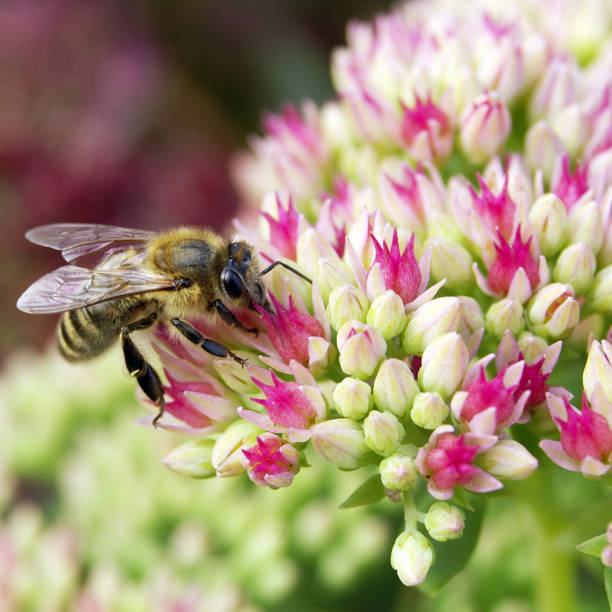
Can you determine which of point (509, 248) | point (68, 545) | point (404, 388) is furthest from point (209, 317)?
point (68, 545)

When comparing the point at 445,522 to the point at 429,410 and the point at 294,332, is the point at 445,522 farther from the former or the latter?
the point at 294,332

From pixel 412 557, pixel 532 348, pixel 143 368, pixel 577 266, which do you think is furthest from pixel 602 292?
pixel 143 368

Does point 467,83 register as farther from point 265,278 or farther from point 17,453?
point 17,453

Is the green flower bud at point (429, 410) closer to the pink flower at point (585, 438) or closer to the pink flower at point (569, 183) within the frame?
the pink flower at point (585, 438)

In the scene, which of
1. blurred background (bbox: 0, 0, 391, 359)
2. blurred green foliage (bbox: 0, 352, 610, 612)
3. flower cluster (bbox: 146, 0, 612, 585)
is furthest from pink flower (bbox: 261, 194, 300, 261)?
blurred background (bbox: 0, 0, 391, 359)

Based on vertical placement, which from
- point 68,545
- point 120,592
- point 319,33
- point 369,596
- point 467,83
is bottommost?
point 369,596

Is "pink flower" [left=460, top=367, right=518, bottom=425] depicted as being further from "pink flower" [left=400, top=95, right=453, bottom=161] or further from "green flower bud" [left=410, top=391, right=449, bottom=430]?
"pink flower" [left=400, top=95, right=453, bottom=161]
